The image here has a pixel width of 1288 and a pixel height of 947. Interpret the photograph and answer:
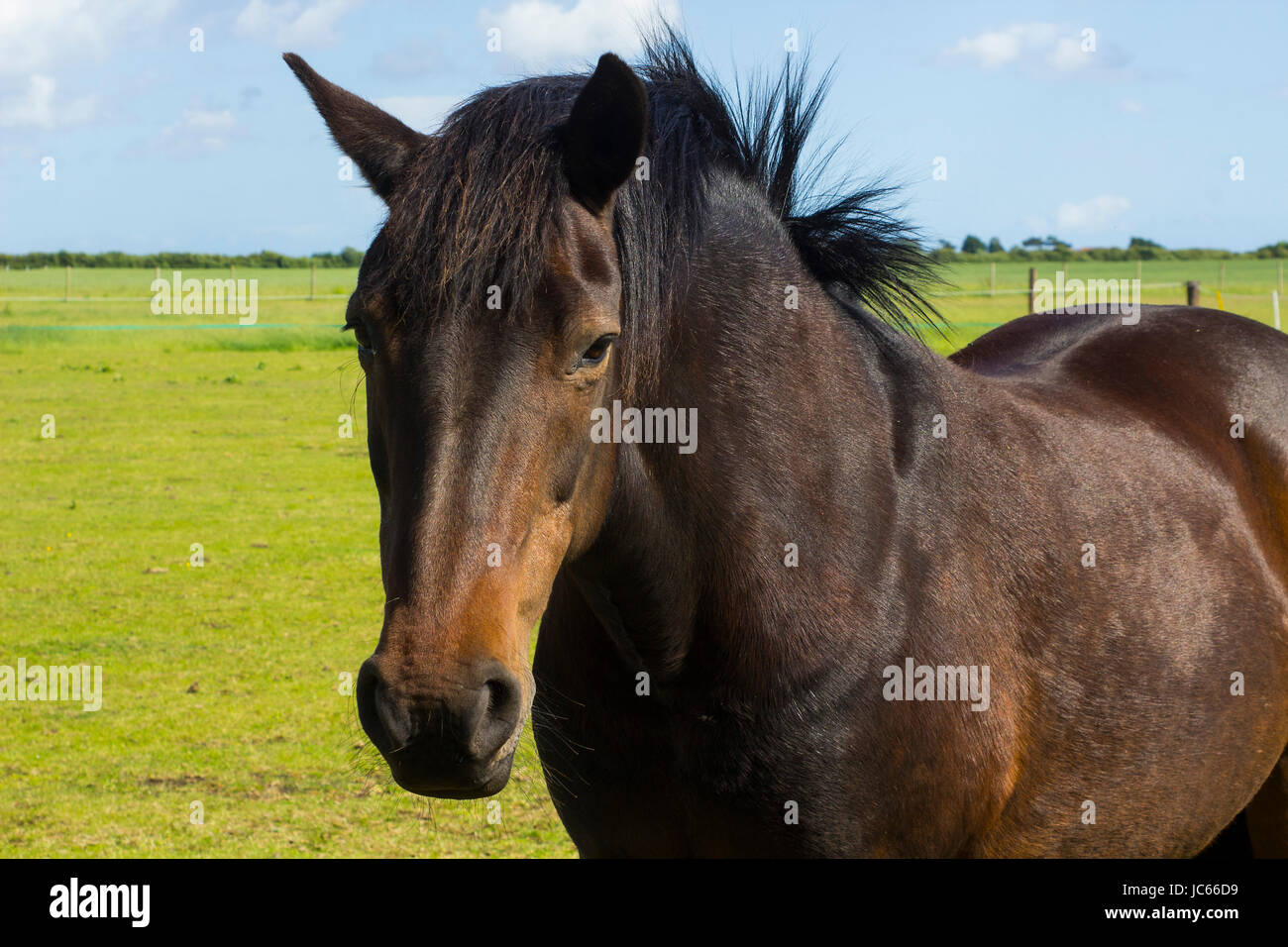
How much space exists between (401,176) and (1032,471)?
167 centimetres

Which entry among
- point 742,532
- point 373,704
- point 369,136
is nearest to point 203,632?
point 369,136

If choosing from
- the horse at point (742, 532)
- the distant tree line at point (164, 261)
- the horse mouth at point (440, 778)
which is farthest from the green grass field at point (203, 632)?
the distant tree line at point (164, 261)

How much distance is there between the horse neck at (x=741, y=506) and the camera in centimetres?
239

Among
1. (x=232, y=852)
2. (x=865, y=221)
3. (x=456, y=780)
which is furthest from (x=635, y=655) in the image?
(x=232, y=852)

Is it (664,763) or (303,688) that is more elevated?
(664,763)

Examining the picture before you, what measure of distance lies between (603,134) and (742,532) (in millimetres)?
837

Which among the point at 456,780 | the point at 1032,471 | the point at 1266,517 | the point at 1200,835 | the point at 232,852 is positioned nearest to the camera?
the point at 456,780

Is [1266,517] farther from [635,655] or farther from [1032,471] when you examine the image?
[635,655]

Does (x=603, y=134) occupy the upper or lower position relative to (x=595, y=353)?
upper

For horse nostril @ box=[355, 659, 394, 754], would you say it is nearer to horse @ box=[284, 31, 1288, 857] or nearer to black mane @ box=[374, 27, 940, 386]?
horse @ box=[284, 31, 1288, 857]

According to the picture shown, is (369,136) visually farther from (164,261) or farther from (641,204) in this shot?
(164,261)

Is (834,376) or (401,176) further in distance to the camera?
(834,376)

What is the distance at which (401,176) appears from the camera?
2305 mm

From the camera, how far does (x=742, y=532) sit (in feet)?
7.90
